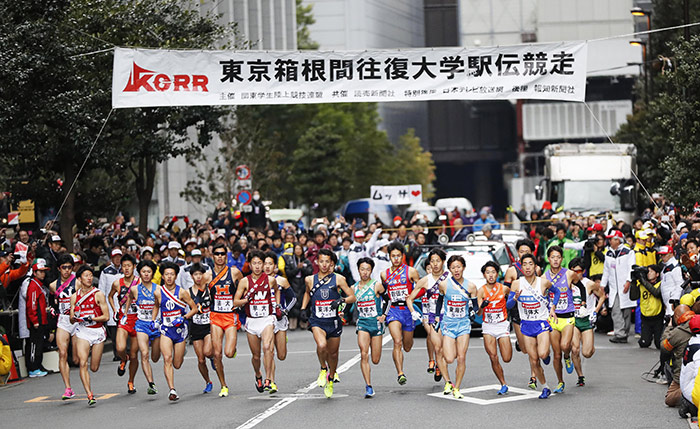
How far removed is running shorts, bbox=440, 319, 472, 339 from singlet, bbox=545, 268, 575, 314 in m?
1.09

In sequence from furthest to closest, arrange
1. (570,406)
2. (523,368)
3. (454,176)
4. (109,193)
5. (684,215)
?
(454,176) → (109,193) → (684,215) → (523,368) → (570,406)

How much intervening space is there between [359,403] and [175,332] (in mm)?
2741

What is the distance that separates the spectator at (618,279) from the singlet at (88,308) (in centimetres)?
934

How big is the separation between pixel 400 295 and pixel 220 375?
2461 mm

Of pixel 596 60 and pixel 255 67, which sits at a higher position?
pixel 596 60

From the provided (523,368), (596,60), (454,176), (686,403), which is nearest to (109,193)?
(523,368)

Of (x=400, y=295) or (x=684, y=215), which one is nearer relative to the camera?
(x=400, y=295)

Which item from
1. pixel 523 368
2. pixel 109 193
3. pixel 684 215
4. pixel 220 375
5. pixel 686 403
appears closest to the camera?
pixel 686 403

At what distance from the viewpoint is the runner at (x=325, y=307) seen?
560 inches

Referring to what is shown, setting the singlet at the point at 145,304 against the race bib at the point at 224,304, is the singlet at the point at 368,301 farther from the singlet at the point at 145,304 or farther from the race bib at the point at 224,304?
the singlet at the point at 145,304

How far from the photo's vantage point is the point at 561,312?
47.2ft

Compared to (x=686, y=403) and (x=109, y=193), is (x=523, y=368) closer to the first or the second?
(x=686, y=403)

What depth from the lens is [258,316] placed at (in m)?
14.7

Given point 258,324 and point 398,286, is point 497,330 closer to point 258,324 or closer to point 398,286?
point 398,286
